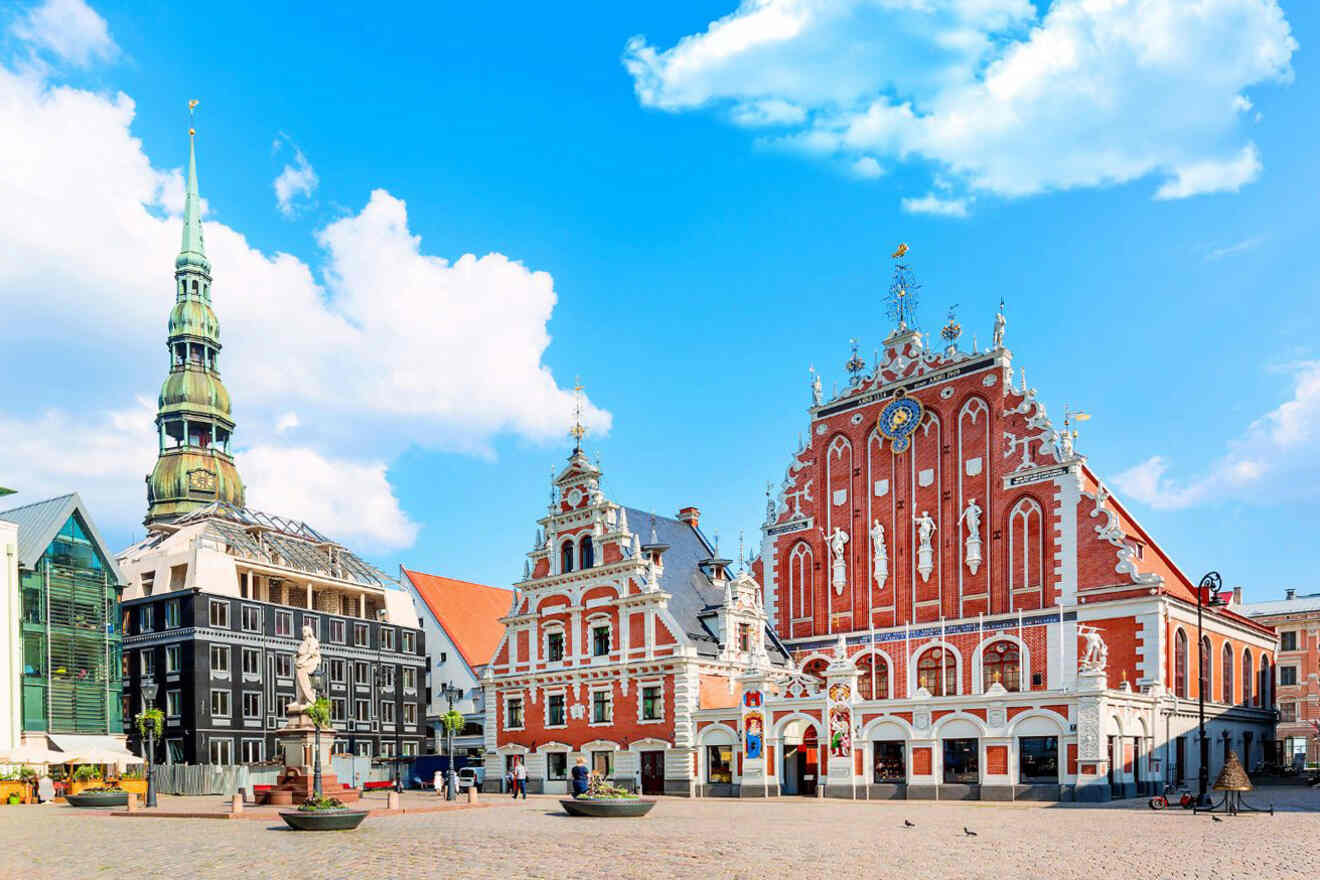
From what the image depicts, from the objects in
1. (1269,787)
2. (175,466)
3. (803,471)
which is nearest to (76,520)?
(175,466)

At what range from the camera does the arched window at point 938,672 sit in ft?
155

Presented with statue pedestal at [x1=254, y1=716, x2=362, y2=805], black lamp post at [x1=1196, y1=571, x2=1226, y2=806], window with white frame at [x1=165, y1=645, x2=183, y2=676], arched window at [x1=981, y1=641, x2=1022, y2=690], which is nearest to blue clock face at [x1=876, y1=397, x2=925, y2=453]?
arched window at [x1=981, y1=641, x2=1022, y2=690]

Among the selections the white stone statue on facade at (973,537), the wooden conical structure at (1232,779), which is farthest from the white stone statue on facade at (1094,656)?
the white stone statue on facade at (973,537)

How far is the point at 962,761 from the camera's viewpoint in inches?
1583

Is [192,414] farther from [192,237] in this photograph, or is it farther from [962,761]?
[962,761]

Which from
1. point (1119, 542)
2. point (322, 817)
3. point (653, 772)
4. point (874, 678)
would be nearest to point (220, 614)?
point (653, 772)

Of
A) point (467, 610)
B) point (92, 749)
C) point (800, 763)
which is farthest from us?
point (467, 610)

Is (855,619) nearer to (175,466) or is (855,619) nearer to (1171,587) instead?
(1171,587)

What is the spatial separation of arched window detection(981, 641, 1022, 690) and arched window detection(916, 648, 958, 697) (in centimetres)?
128

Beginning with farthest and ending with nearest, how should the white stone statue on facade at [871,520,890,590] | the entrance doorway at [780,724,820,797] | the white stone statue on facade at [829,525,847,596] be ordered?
the white stone statue on facade at [829,525,847,596]
the white stone statue on facade at [871,520,890,590]
the entrance doorway at [780,724,820,797]

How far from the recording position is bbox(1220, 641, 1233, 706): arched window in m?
48.3

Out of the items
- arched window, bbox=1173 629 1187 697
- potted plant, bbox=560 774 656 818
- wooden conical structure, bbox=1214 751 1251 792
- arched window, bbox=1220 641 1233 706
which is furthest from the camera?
arched window, bbox=1220 641 1233 706

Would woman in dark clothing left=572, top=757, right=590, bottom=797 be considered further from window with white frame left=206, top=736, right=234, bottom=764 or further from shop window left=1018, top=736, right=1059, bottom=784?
window with white frame left=206, top=736, right=234, bottom=764

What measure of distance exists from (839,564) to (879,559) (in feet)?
6.69
